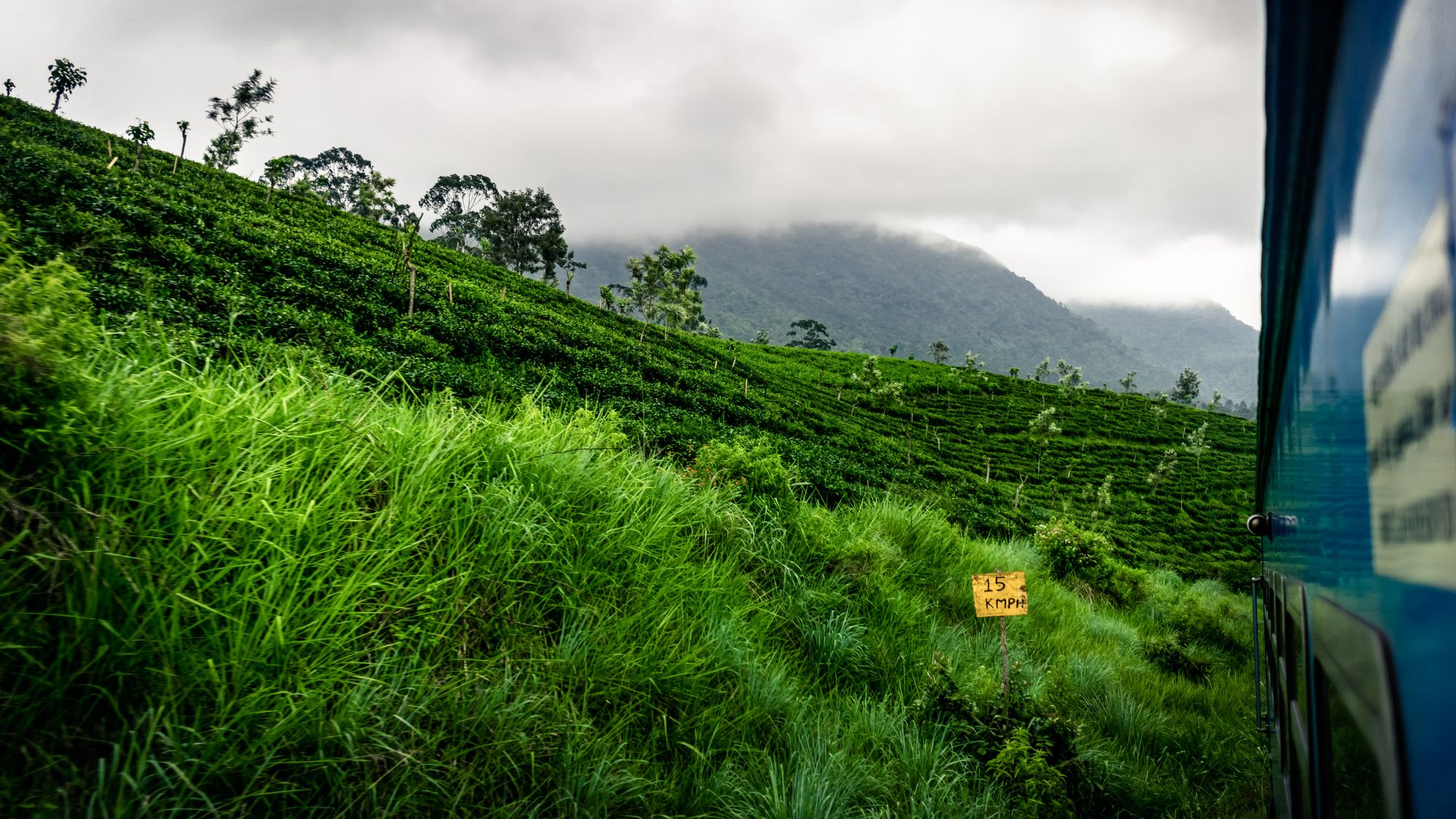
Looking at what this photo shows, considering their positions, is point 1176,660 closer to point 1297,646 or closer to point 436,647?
point 1297,646

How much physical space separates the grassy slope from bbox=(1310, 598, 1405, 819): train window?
6.24 metres

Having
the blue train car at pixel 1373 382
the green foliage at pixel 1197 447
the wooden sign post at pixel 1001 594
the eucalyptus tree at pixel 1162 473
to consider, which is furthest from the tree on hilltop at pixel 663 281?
the blue train car at pixel 1373 382

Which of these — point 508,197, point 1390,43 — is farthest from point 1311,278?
point 508,197

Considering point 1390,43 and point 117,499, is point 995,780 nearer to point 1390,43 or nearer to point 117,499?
point 1390,43

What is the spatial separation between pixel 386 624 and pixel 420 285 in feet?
53.1

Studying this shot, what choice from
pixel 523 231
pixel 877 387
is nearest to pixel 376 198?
pixel 523 231

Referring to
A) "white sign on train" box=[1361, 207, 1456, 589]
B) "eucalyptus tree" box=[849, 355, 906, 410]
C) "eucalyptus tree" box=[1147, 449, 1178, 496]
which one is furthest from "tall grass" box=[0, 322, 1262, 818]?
"eucalyptus tree" box=[849, 355, 906, 410]

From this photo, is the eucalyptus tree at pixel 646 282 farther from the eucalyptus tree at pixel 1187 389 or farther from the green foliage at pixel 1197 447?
the eucalyptus tree at pixel 1187 389

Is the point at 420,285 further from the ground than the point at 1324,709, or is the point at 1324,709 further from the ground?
the point at 420,285

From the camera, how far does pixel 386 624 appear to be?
258cm

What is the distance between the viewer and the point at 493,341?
14.8 metres

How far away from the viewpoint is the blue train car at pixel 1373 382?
534 millimetres

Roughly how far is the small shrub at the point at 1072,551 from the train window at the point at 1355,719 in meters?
10.5

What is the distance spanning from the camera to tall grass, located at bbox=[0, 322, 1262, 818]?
6.46 ft
